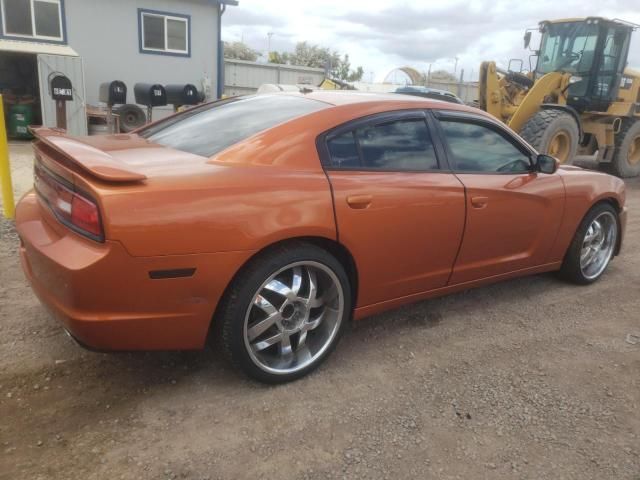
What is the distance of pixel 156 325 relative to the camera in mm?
2271

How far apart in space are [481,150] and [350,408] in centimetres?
193

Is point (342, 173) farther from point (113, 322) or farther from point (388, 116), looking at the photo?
point (113, 322)

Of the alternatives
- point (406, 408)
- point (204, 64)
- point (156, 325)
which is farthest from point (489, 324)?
point (204, 64)

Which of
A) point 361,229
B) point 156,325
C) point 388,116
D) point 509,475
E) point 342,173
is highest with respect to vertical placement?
point 388,116

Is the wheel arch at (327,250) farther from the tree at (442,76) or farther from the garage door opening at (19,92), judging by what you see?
the tree at (442,76)

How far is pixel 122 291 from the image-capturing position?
214 centimetres

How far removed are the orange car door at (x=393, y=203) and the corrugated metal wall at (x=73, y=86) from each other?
35.9 ft

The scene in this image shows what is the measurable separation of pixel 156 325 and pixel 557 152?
844cm

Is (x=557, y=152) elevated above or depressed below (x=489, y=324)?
above

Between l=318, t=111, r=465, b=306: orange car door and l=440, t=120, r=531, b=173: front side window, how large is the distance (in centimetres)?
18

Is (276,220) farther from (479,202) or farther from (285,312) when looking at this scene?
(479,202)

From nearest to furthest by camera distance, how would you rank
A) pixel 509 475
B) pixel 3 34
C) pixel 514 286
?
pixel 509 475, pixel 514 286, pixel 3 34

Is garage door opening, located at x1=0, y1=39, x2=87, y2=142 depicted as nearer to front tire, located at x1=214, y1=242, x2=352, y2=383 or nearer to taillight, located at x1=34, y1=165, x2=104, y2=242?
taillight, located at x1=34, y1=165, x2=104, y2=242

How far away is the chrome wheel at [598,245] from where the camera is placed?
13.9 ft
